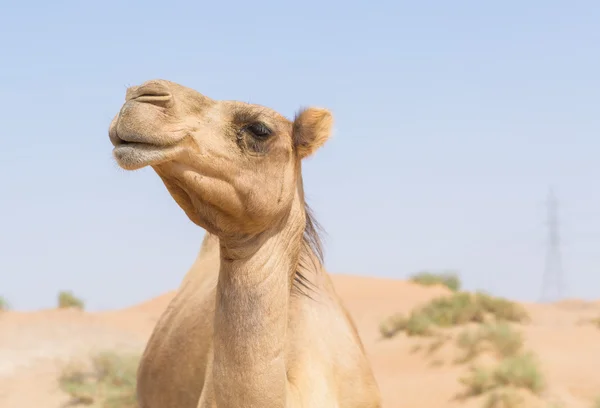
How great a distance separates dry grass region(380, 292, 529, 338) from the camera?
15.9m

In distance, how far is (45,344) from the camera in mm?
16172

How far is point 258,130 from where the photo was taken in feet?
12.2

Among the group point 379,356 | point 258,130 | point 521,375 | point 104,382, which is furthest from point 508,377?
point 258,130

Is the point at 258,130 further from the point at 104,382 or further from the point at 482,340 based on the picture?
the point at 104,382

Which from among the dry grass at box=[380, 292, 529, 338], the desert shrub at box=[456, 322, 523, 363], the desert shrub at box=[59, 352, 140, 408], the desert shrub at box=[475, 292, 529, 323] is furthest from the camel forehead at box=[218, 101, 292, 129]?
the desert shrub at box=[475, 292, 529, 323]

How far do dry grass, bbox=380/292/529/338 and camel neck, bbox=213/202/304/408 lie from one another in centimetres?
1186

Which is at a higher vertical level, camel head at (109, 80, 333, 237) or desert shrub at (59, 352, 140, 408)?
camel head at (109, 80, 333, 237)

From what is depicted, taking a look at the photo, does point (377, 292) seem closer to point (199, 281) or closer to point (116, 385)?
point (116, 385)

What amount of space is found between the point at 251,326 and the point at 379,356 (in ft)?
37.6

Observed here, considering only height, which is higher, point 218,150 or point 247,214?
point 218,150

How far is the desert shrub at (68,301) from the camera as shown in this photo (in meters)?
23.7

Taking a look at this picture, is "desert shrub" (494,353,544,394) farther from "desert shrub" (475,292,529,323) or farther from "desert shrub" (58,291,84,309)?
"desert shrub" (58,291,84,309)

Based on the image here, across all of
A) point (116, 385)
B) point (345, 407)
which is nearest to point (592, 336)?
point (116, 385)

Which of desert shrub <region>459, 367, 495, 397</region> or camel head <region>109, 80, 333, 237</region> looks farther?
desert shrub <region>459, 367, 495, 397</region>
